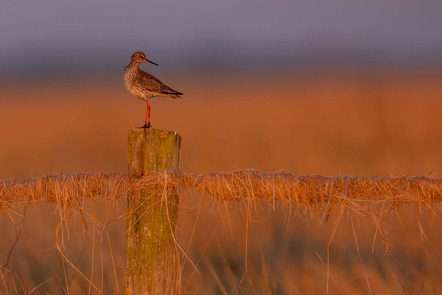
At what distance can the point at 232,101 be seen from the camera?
15828 millimetres

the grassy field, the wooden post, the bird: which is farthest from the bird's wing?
the wooden post

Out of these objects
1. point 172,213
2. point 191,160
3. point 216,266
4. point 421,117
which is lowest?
point 216,266

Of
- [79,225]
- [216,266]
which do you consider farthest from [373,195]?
[79,225]

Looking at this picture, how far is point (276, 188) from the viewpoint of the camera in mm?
3133

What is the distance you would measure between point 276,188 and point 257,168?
5380 millimetres

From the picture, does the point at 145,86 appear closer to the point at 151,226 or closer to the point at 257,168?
the point at 151,226

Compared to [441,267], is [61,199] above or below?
above

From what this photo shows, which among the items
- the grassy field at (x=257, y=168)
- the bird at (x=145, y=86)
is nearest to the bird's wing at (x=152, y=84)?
the bird at (x=145, y=86)

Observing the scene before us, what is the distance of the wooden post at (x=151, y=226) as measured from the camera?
306 cm

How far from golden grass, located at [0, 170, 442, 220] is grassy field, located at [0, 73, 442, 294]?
0.27 ft

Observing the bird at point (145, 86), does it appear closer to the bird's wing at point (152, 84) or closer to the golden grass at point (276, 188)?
the bird's wing at point (152, 84)

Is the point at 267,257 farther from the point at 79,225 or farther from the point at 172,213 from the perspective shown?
the point at 172,213

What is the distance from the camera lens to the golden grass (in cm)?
312

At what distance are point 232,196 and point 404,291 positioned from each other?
5.73 ft
